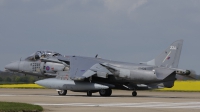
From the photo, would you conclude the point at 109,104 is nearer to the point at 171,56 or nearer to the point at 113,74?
the point at 113,74

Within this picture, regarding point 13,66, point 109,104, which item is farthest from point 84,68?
point 109,104

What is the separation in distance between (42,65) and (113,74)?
6.11 metres

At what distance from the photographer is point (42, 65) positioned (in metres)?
41.8

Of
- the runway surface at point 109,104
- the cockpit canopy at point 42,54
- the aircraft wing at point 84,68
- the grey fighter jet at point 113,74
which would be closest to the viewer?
the runway surface at point 109,104

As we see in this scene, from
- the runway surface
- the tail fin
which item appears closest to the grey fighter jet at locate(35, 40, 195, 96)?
the tail fin

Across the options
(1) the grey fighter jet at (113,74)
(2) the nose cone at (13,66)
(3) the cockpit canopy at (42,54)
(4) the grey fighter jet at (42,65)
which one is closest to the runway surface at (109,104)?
(1) the grey fighter jet at (113,74)

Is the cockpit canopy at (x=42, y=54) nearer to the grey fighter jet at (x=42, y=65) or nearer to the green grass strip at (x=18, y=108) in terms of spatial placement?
the grey fighter jet at (x=42, y=65)

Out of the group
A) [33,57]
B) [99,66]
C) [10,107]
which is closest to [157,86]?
[99,66]

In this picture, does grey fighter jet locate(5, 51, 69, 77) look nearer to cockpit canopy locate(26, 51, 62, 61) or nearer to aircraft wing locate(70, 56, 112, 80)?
cockpit canopy locate(26, 51, 62, 61)

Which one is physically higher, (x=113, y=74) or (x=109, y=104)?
(x=113, y=74)

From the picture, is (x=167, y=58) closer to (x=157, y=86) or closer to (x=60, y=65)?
(x=157, y=86)

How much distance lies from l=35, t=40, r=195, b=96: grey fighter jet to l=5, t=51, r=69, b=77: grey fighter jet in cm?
63

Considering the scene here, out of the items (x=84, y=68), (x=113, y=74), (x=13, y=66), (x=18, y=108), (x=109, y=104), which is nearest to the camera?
(x=18, y=108)

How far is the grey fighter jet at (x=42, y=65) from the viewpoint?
1615 inches
